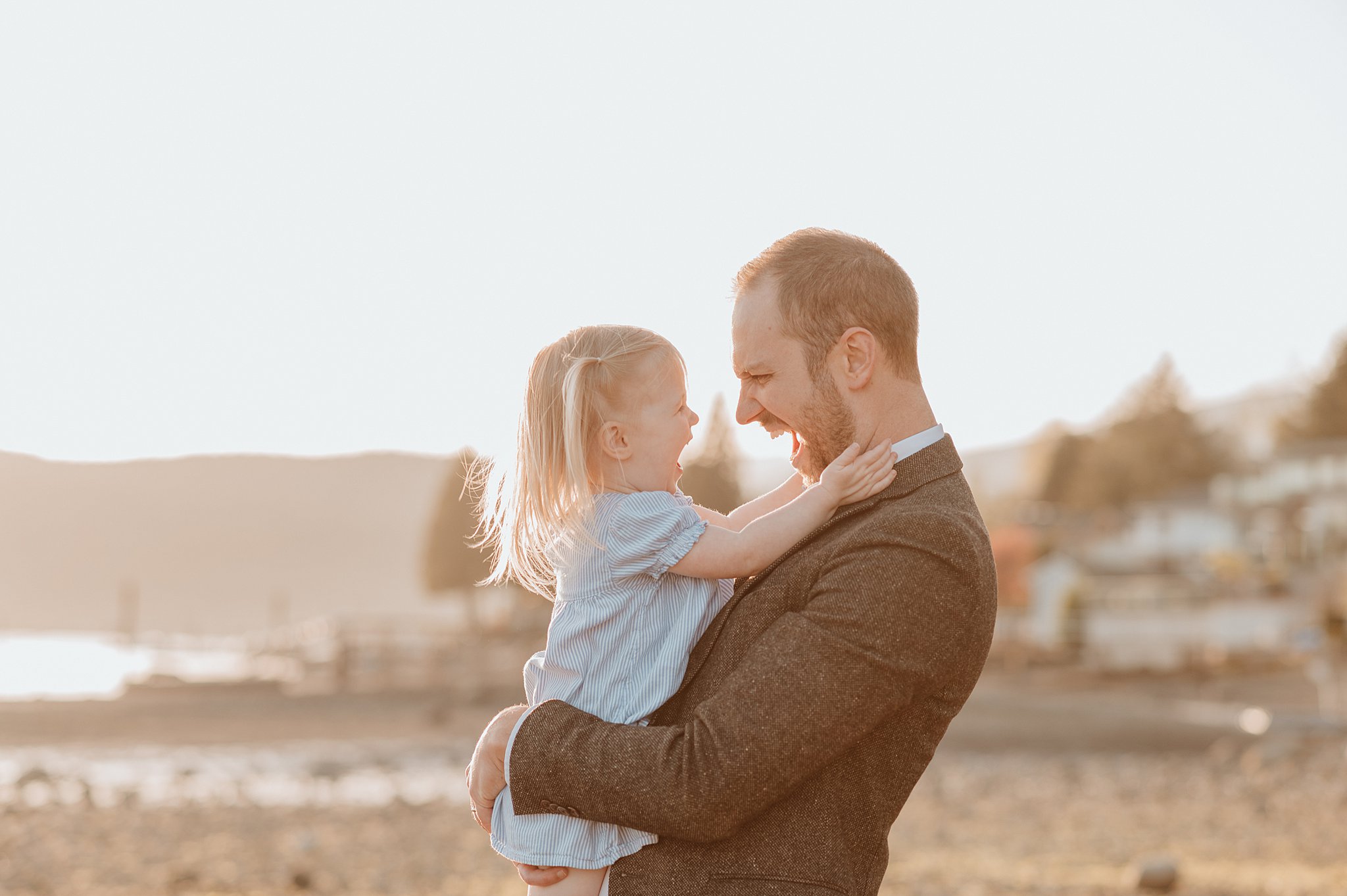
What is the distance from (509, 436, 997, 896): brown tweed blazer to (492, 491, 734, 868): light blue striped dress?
0.19ft

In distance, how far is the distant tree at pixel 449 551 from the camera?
59.4 m

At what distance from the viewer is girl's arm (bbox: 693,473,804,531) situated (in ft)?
9.71

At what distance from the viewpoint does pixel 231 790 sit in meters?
20.8

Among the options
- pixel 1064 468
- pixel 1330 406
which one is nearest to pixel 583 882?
pixel 1330 406

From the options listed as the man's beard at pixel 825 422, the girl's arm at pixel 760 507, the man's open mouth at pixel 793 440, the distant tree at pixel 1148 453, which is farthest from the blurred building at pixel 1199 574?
the man's beard at pixel 825 422

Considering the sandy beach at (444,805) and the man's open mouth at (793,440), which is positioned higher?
the man's open mouth at (793,440)

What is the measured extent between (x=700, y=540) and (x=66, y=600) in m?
147

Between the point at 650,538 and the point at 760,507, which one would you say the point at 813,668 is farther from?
the point at 760,507

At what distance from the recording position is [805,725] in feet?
7.13

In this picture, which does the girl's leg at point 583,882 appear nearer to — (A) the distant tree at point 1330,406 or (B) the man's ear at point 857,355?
(B) the man's ear at point 857,355

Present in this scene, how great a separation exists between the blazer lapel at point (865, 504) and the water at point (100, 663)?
3866 centimetres

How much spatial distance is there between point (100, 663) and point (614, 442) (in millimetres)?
74237

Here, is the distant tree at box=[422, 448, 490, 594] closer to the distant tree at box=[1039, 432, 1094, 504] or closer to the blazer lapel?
the distant tree at box=[1039, 432, 1094, 504]

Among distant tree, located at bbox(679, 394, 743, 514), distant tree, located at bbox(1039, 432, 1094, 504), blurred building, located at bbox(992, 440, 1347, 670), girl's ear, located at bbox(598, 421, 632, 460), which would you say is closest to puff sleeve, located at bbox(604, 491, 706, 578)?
girl's ear, located at bbox(598, 421, 632, 460)
